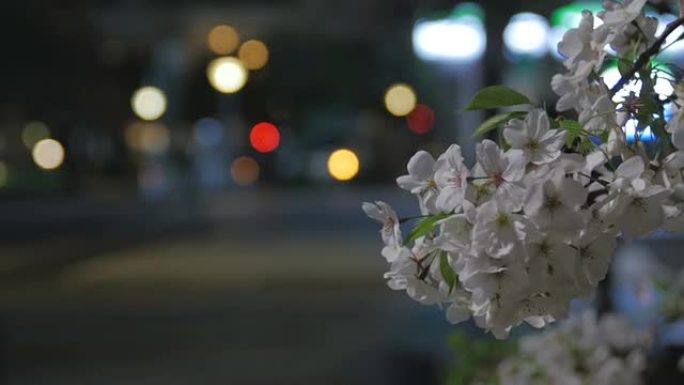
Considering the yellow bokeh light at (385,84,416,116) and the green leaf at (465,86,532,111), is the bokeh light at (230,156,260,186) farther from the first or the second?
the green leaf at (465,86,532,111)

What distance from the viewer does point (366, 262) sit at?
13.7m

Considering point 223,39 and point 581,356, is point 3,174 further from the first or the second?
point 581,356

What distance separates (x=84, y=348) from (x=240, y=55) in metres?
17.5

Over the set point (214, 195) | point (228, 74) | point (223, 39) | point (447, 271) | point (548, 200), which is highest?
point (548, 200)

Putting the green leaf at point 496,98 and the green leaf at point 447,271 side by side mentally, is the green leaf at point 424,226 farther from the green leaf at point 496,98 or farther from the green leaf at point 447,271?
the green leaf at point 496,98

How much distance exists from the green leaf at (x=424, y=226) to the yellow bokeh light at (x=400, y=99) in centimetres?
2147

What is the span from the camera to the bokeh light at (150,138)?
25978mm

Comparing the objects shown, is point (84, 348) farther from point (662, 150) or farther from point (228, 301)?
point (662, 150)

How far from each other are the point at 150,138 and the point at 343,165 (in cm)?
479

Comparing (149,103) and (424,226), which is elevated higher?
(424,226)

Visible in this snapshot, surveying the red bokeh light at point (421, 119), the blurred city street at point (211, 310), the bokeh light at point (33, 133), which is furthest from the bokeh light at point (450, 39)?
the red bokeh light at point (421, 119)

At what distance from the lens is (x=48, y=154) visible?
2197 centimetres

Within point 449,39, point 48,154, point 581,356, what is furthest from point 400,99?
point 581,356

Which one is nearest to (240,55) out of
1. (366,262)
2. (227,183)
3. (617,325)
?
(227,183)
